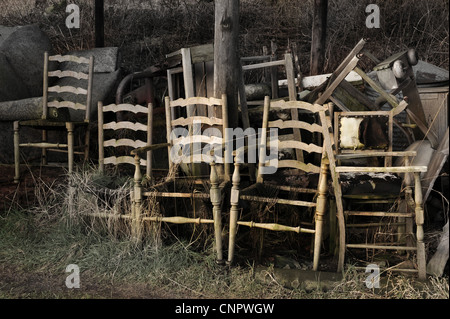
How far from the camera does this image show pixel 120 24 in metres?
7.89

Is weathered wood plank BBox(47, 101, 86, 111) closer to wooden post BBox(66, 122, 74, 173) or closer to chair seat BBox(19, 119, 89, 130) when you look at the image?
chair seat BBox(19, 119, 89, 130)

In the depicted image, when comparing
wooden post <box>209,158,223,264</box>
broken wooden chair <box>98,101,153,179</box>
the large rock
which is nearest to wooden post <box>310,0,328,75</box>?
broken wooden chair <box>98,101,153,179</box>

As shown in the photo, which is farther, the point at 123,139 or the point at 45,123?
the point at 45,123

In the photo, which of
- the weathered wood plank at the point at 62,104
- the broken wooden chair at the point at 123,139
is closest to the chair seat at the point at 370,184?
the broken wooden chair at the point at 123,139

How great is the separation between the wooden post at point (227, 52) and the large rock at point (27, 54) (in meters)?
3.50

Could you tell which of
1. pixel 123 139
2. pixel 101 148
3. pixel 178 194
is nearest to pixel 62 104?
pixel 101 148

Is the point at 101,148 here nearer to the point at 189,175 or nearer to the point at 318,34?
the point at 189,175

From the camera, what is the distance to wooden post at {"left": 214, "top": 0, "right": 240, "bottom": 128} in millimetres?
3455

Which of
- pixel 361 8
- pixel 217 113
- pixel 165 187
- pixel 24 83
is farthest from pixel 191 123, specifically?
pixel 361 8

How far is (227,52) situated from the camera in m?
3.51

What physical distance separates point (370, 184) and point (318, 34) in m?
2.93

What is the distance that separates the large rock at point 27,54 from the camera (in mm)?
5820

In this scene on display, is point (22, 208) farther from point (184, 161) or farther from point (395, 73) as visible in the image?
point (395, 73)

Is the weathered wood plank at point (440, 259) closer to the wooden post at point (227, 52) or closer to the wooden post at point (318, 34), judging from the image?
the wooden post at point (227, 52)
